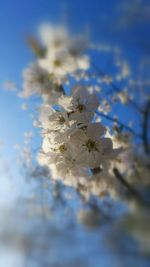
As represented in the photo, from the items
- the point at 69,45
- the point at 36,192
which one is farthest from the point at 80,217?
the point at 69,45

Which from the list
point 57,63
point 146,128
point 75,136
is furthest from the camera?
point 146,128

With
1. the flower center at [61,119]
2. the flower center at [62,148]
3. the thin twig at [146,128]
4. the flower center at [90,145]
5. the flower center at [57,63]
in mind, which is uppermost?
the flower center at [57,63]

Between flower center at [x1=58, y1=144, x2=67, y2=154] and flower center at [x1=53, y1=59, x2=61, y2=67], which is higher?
flower center at [x1=53, y1=59, x2=61, y2=67]

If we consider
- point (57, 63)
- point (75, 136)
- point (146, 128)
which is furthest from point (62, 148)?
point (146, 128)

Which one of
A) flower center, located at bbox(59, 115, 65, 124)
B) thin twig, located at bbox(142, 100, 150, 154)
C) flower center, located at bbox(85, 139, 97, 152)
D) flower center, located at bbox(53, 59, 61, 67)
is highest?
flower center, located at bbox(53, 59, 61, 67)

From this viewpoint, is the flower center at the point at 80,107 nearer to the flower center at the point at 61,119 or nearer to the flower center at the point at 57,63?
the flower center at the point at 61,119

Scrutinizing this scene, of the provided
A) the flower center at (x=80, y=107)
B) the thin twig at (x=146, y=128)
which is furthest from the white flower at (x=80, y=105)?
the thin twig at (x=146, y=128)

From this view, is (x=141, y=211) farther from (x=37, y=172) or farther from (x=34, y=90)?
(x=34, y=90)

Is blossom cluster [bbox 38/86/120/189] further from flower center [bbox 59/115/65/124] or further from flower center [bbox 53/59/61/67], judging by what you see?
flower center [bbox 53/59/61/67]

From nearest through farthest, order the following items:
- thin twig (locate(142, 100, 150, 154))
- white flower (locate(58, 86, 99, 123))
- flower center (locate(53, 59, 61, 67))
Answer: white flower (locate(58, 86, 99, 123)), flower center (locate(53, 59, 61, 67)), thin twig (locate(142, 100, 150, 154))

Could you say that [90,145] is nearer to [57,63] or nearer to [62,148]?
[62,148]

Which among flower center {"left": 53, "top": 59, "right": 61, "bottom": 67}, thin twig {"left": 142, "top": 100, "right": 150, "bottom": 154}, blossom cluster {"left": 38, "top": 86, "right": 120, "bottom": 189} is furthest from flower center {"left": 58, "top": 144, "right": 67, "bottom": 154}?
thin twig {"left": 142, "top": 100, "right": 150, "bottom": 154}
